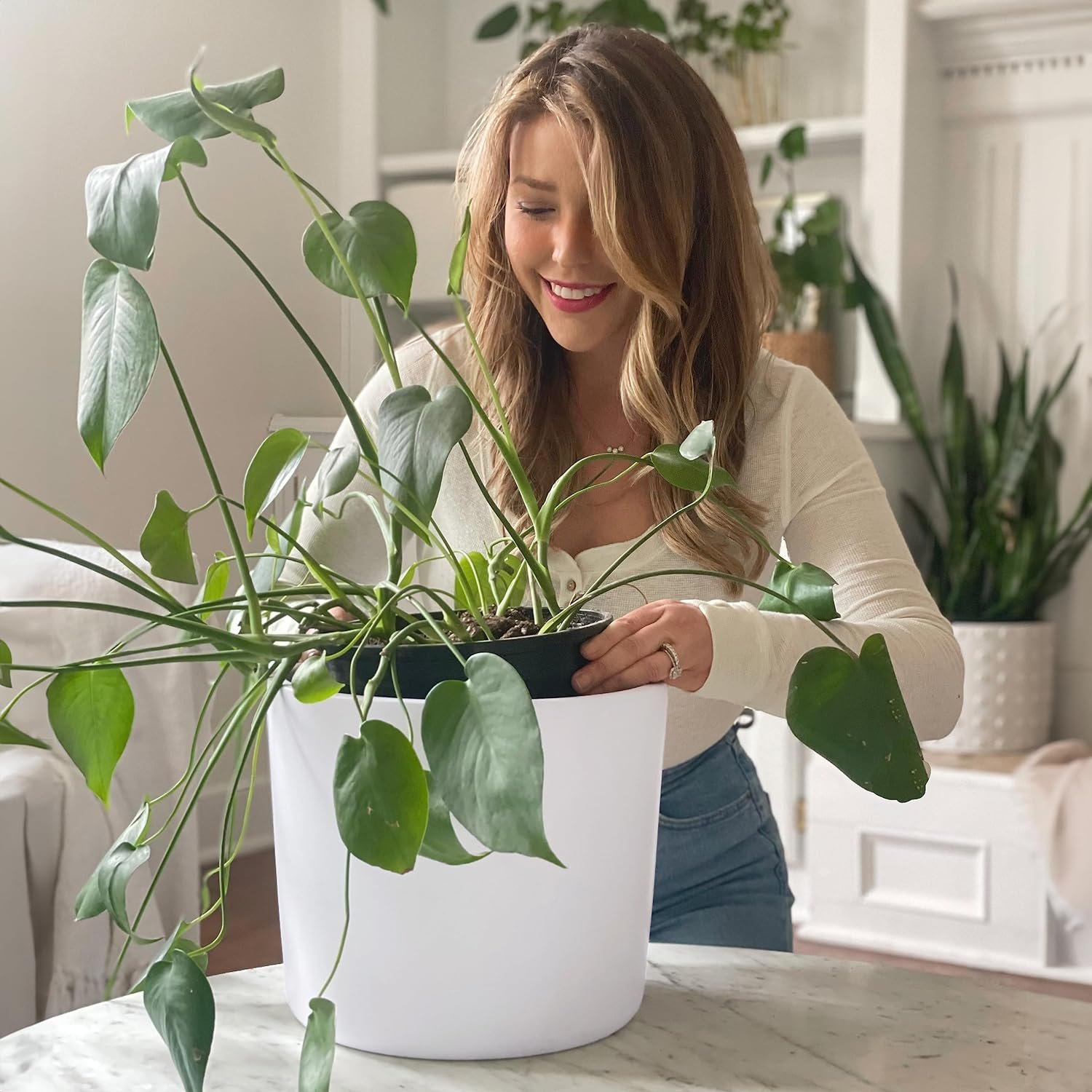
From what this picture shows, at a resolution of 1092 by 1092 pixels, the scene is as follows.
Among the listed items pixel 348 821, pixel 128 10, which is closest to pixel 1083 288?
pixel 128 10

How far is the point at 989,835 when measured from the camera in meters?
2.38

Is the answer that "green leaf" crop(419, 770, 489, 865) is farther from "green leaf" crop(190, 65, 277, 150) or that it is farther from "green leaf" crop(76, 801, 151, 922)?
"green leaf" crop(190, 65, 277, 150)

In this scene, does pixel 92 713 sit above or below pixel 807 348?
below

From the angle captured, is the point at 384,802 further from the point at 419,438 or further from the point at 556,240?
the point at 556,240

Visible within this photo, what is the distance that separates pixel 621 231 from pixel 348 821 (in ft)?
2.10

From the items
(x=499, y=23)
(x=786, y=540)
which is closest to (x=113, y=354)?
(x=786, y=540)

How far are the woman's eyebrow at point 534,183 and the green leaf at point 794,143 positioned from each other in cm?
177

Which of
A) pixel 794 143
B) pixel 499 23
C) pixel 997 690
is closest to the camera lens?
pixel 997 690

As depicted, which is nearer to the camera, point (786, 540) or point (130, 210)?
Answer: point (130, 210)

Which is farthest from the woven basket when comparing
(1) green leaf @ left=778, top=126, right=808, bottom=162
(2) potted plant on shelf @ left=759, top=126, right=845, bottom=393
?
(1) green leaf @ left=778, top=126, right=808, bottom=162

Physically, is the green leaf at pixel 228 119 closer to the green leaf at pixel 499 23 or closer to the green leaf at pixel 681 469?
the green leaf at pixel 681 469

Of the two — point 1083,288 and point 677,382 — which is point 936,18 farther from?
point 677,382

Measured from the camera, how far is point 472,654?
0.57 m

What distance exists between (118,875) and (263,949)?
1833 millimetres
